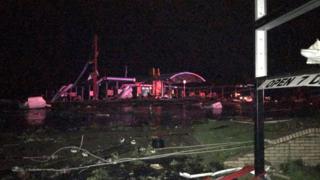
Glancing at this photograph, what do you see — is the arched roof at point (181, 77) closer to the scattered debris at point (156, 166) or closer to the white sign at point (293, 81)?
the scattered debris at point (156, 166)

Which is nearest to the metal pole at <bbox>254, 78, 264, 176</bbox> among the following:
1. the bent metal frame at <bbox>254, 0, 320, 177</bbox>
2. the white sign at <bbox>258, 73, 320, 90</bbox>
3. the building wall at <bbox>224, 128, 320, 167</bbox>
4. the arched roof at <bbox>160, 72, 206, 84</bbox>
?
the bent metal frame at <bbox>254, 0, 320, 177</bbox>

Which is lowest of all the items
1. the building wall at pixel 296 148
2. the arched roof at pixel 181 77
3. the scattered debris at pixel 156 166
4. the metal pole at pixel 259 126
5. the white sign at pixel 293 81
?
the scattered debris at pixel 156 166

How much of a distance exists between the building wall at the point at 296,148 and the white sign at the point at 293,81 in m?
3.85

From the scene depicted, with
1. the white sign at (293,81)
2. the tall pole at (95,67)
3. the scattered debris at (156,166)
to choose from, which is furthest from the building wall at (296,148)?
the tall pole at (95,67)

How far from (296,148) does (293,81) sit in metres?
4.63

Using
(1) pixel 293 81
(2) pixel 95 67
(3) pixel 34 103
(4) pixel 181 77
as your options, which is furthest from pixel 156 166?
(4) pixel 181 77

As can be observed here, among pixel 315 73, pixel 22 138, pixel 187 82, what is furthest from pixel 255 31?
pixel 187 82

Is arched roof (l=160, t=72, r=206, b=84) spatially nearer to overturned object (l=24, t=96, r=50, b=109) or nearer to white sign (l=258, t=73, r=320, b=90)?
overturned object (l=24, t=96, r=50, b=109)

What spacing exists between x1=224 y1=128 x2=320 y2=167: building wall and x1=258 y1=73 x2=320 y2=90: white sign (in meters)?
3.85

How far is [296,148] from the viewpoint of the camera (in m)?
7.71

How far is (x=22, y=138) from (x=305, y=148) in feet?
30.8

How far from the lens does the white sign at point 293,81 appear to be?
3.27 meters

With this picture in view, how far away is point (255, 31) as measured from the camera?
4.38 meters

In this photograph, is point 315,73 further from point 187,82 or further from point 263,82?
point 187,82
